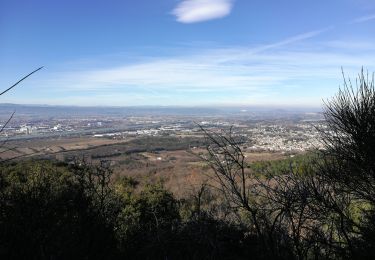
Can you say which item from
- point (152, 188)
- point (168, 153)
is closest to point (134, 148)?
point (168, 153)

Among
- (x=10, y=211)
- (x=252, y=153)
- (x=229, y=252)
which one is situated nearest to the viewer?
(x=10, y=211)

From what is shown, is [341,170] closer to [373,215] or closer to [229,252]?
[373,215]

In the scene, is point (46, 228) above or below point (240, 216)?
below

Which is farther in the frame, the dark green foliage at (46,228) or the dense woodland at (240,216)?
the dark green foliage at (46,228)

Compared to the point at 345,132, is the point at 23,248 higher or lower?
lower

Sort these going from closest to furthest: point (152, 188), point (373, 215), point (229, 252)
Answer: point (373, 215), point (229, 252), point (152, 188)

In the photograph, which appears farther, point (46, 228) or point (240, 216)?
point (46, 228)

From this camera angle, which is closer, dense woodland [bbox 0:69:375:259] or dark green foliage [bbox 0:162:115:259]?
dense woodland [bbox 0:69:375:259]

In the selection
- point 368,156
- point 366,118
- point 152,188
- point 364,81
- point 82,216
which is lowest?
point 152,188
